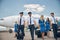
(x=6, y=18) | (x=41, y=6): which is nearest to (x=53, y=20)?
(x=41, y=6)

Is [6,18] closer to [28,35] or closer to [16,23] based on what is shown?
[16,23]

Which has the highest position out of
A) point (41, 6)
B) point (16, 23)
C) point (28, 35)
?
point (41, 6)

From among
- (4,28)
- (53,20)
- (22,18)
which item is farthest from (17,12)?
(53,20)

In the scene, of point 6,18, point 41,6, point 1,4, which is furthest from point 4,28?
point 41,6

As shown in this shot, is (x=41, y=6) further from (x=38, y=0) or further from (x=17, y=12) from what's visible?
(x=17, y=12)

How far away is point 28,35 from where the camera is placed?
4.31 meters

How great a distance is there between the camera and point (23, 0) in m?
4.46

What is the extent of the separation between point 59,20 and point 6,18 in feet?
3.93

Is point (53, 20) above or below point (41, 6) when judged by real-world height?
below

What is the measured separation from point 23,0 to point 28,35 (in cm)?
81

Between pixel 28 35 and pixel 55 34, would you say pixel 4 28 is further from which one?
pixel 55 34

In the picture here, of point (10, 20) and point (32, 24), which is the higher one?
point (10, 20)

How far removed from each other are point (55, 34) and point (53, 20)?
1.05 ft

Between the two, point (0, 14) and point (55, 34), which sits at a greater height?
point (0, 14)
